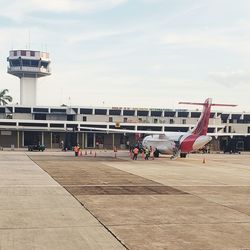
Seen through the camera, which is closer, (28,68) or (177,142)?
(177,142)

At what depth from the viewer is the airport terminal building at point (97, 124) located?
85938 mm

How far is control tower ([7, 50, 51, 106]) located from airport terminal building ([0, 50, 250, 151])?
40482 mm

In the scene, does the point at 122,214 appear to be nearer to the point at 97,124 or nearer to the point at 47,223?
the point at 47,223

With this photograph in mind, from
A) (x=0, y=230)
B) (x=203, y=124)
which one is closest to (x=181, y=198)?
(x=0, y=230)

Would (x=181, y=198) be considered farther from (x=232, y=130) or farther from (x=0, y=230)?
(x=232, y=130)

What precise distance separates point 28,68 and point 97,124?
5435 centimetres

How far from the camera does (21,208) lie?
52.9 ft

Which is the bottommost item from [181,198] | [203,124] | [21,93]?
[181,198]

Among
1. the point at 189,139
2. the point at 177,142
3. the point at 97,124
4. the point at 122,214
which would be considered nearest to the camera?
the point at 122,214

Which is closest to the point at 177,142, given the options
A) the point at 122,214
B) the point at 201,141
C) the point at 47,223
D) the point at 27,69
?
the point at 201,141

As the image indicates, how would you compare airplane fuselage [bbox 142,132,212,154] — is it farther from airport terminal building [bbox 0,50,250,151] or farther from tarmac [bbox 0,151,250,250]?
airport terminal building [bbox 0,50,250,151]

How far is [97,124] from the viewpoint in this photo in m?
89.7

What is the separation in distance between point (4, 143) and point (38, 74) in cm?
5587

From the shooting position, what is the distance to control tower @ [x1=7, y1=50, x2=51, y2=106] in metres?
133
